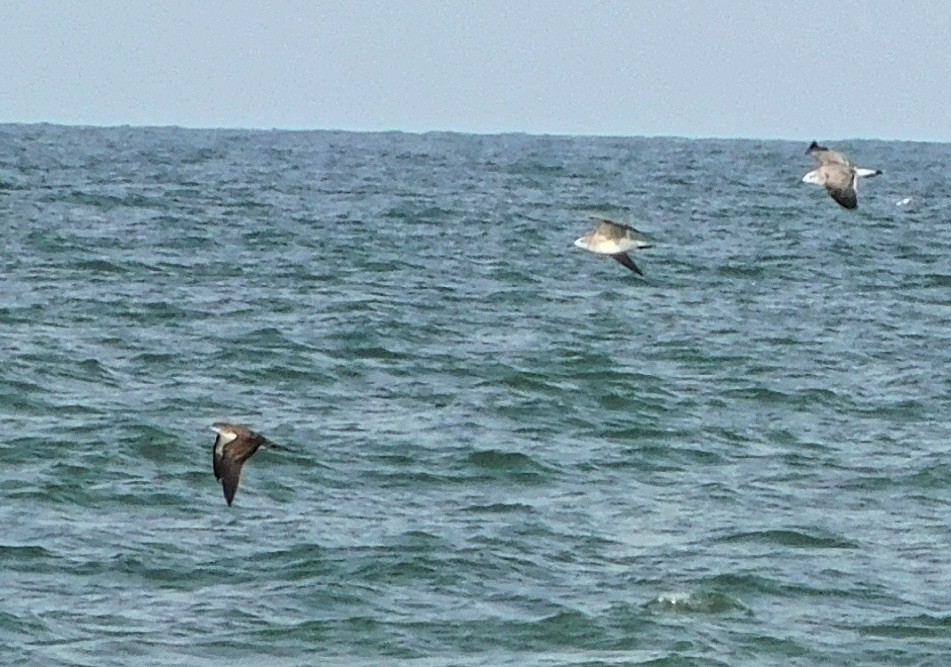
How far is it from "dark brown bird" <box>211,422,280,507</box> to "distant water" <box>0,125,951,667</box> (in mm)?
1052

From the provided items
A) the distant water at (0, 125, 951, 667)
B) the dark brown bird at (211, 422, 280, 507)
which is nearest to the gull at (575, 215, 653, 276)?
the distant water at (0, 125, 951, 667)

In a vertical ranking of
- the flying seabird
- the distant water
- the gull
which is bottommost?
the distant water

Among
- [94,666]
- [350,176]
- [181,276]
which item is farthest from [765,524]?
[350,176]

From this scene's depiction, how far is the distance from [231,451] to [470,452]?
6.32 m

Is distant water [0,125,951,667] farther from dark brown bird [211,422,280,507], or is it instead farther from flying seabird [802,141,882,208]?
flying seabird [802,141,882,208]

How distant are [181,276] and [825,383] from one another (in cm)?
1241

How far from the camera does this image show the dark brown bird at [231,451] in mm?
14086

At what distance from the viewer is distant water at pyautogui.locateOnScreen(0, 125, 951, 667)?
48.9ft

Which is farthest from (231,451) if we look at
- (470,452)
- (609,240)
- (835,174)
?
(470,452)

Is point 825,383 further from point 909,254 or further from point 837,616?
point 909,254

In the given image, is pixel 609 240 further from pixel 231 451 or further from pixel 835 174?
pixel 231 451

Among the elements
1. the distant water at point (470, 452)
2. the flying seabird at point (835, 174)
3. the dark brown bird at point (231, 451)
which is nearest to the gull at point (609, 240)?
the flying seabird at point (835, 174)

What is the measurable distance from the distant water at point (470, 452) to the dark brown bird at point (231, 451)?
3.45ft

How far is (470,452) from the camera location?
66.7 feet
